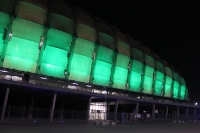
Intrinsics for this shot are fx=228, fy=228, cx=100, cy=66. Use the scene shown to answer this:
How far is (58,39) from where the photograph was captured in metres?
42.2

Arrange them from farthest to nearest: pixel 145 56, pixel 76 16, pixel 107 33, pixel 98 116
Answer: pixel 145 56 < pixel 107 33 < pixel 76 16 < pixel 98 116

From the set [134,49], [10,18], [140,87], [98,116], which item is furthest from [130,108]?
[10,18]

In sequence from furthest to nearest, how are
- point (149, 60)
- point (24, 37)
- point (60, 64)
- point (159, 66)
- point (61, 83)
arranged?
point (159, 66) < point (149, 60) < point (60, 64) < point (61, 83) < point (24, 37)

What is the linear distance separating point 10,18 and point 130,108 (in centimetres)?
4248

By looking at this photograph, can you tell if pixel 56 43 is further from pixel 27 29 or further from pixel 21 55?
pixel 21 55

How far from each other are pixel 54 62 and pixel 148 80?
32304 mm

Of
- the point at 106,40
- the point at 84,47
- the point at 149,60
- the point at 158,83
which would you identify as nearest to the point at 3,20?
the point at 84,47

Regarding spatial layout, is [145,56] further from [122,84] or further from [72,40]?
[72,40]

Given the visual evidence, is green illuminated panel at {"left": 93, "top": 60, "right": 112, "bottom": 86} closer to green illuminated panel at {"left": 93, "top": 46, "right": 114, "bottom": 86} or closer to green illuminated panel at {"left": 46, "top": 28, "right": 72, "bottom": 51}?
green illuminated panel at {"left": 93, "top": 46, "right": 114, "bottom": 86}

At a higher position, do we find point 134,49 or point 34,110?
point 134,49

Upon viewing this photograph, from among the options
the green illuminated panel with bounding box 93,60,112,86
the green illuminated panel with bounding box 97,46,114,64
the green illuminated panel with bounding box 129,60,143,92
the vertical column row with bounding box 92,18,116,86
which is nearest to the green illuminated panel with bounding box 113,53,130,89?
the vertical column row with bounding box 92,18,116,86

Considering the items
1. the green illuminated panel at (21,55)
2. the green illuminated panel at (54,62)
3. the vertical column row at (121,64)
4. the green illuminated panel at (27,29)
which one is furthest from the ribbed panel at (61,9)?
the vertical column row at (121,64)

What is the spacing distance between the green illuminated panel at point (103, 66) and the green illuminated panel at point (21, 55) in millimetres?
13960

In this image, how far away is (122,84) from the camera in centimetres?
5566
